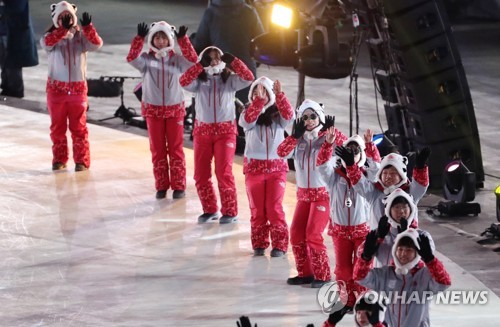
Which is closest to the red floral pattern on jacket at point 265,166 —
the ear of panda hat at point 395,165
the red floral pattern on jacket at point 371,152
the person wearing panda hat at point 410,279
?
the red floral pattern on jacket at point 371,152

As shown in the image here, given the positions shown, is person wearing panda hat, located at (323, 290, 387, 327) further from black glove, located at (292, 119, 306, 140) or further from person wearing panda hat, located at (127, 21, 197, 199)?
person wearing panda hat, located at (127, 21, 197, 199)

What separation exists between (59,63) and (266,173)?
12.7 feet

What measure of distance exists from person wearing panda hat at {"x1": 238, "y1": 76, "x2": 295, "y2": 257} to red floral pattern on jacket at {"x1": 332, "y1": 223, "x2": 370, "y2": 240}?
154 cm

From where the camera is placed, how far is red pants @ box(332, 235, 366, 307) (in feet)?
38.3

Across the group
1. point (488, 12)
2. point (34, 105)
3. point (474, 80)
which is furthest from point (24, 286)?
point (488, 12)

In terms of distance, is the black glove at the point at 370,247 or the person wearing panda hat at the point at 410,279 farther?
the black glove at the point at 370,247

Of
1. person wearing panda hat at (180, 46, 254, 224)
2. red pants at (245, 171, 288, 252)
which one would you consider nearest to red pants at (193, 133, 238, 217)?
person wearing panda hat at (180, 46, 254, 224)

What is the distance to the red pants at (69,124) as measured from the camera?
53.6 feet

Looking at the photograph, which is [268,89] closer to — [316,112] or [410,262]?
[316,112]

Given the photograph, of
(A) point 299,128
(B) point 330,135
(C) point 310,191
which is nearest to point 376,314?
(B) point 330,135

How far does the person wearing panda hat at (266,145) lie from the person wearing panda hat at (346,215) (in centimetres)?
133

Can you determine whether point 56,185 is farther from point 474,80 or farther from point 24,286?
point 474,80

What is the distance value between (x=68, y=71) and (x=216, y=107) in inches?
97.1

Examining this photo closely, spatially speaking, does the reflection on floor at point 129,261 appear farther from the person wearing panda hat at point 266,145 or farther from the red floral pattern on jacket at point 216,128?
the red floral pattern on jacket at point 216,128
